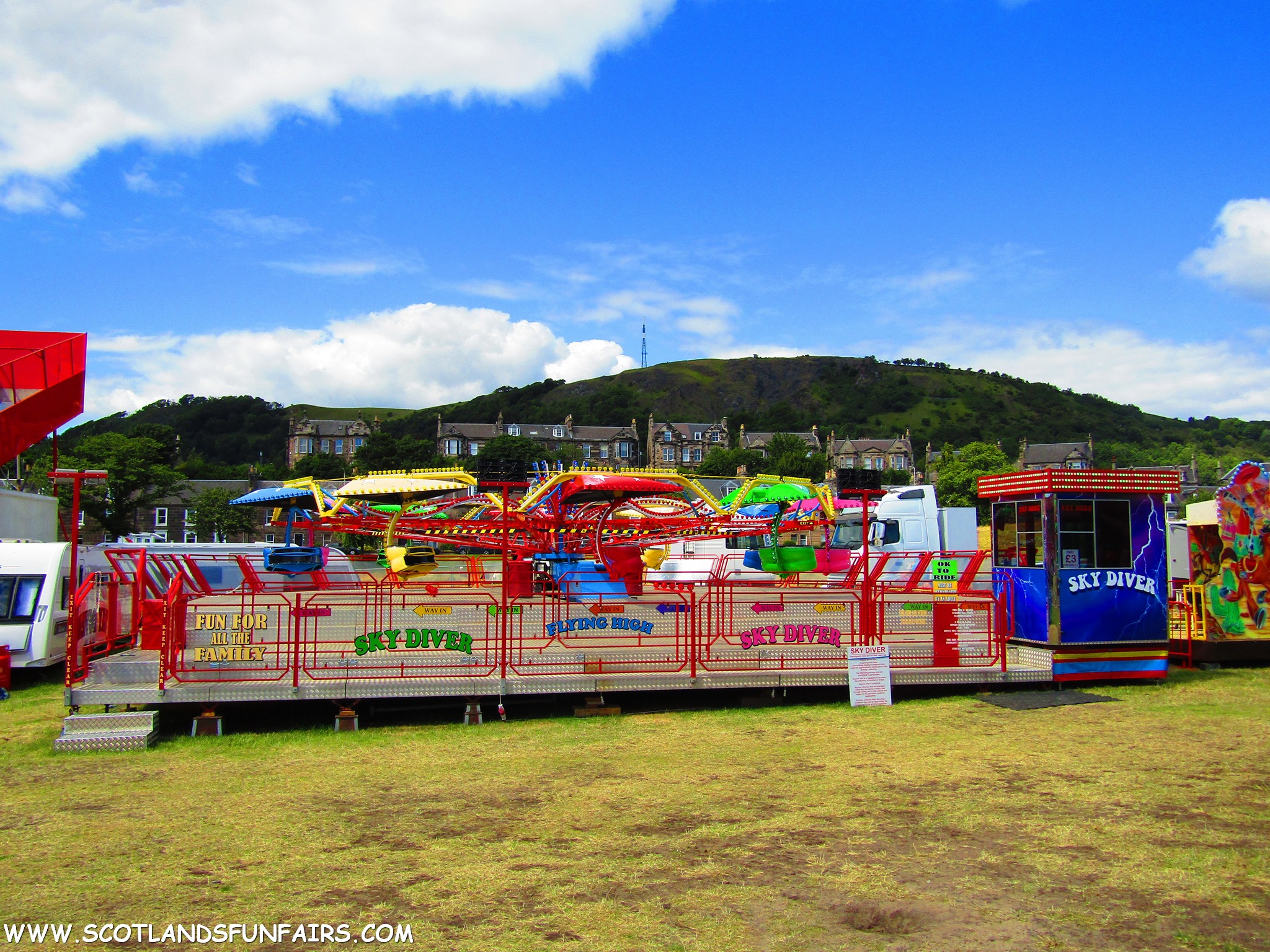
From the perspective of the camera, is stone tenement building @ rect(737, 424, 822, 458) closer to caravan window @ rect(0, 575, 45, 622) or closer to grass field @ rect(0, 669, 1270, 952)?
caravan window @ rect(0, 575, 45, 622)

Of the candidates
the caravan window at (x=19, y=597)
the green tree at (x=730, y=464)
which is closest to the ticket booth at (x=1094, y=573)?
the caravan window at (x=19, y=597)

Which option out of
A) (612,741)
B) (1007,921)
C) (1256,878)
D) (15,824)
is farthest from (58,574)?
(1256,878)

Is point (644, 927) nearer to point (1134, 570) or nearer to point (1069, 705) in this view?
point (1069, 705)

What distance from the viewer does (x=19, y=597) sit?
14.4 m

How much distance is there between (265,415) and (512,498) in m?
193

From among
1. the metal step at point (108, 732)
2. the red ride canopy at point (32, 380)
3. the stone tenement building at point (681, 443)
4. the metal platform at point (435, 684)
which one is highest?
the stone tenement building at point (681, 443)

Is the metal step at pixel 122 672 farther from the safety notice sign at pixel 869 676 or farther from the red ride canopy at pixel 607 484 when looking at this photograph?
the red ride canopy at pixel 607 484

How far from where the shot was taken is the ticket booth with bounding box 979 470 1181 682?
13.3 metres

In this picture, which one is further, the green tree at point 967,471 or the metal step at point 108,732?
the green tree at point 967,471

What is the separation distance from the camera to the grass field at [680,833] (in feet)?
17.9

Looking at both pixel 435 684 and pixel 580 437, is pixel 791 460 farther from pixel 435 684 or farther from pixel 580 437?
pixel 435 684

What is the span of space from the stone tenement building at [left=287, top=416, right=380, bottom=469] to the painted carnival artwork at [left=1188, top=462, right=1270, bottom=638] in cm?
15791

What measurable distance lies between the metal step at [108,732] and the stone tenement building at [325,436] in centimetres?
15814

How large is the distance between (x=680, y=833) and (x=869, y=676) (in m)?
5.72
